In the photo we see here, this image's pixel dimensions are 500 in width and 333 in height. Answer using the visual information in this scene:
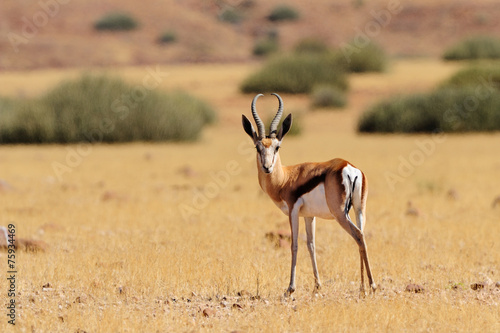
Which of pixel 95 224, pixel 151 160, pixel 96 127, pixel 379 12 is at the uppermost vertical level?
pixel 379 12

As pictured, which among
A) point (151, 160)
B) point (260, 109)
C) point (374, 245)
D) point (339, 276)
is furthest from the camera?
point (260, 109)

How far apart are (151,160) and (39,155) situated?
327 centimetres

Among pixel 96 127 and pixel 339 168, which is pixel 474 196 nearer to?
pixel 339 168

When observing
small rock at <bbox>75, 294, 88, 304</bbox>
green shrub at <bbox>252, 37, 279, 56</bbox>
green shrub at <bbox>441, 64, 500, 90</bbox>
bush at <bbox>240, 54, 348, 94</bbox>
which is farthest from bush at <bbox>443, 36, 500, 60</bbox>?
small rock at <bbox>75, 294, 88, 304</bbox>

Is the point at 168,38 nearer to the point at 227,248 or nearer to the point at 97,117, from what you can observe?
the point at 97,117

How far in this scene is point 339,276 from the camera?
804 centimetres

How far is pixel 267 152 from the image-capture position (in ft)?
22.1

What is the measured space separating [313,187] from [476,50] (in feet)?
174

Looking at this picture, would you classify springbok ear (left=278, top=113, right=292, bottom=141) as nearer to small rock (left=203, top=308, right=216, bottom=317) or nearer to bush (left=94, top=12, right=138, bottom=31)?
small rock (left=203, top=308, right=216, bottom=317)

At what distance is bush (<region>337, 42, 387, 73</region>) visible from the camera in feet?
158

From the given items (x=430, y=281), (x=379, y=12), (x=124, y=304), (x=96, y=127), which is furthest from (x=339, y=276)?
(x=379, y=12)

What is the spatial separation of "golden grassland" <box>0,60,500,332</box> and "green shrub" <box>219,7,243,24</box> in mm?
61931

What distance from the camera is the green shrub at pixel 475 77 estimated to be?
118 feet

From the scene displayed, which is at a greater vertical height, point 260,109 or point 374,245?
point 260,109
